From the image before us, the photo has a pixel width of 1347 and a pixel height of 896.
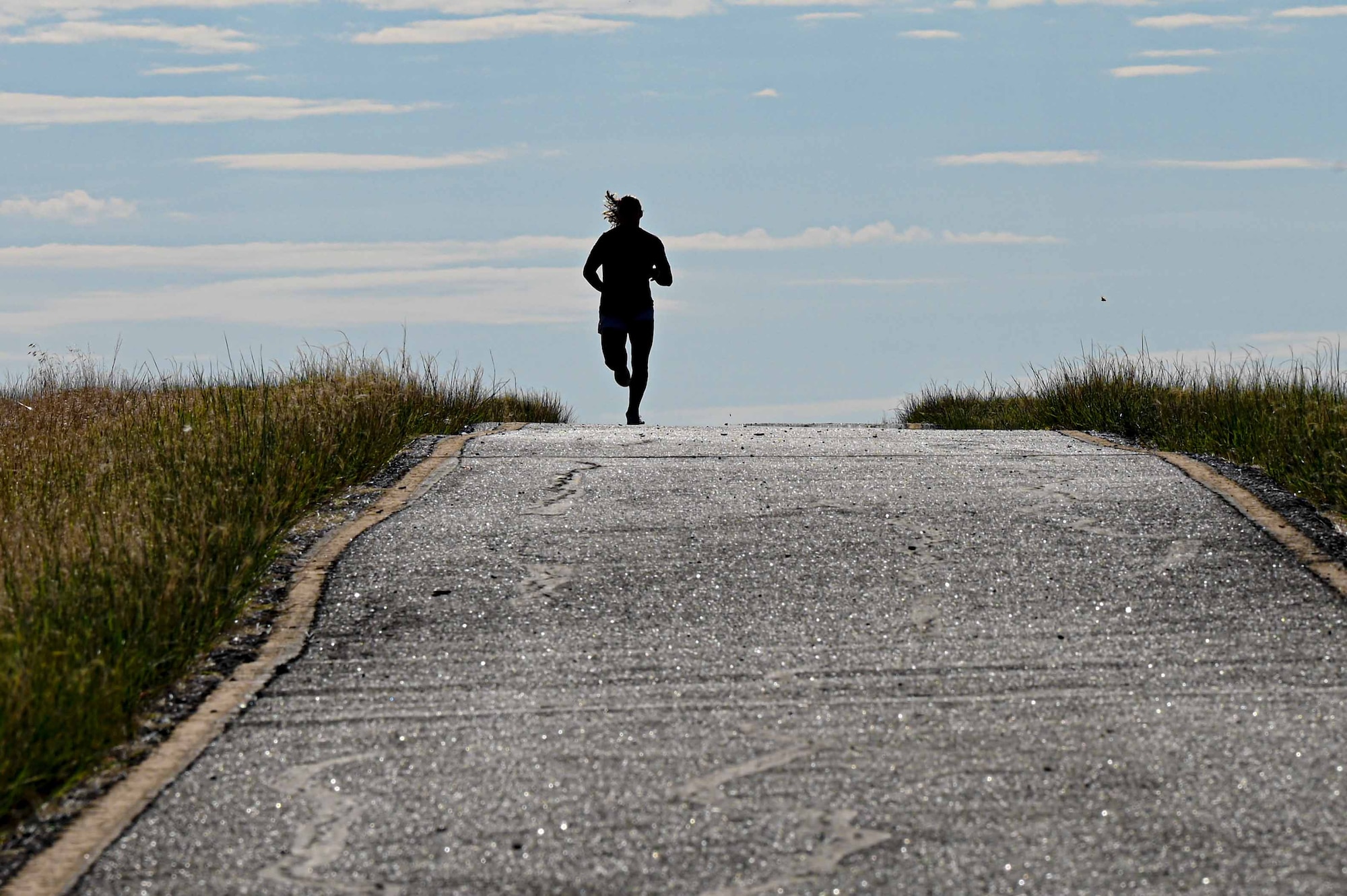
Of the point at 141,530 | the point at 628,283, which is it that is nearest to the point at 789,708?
the point at 141,530

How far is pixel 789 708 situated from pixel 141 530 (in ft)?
10.7

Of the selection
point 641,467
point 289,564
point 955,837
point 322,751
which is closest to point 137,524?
point 289,564

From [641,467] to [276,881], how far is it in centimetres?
550

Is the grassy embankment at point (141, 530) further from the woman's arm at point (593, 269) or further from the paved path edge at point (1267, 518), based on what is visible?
the paved path edge at point (1267, 518)

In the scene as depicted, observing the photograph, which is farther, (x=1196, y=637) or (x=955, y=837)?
(x=1196, y=637)

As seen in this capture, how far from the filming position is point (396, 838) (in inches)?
165

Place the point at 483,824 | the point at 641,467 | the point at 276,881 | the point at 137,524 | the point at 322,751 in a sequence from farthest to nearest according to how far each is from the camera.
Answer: the point at 641,467 < the point at 137,524 < the point at 322,751 < the point at 483,824 < the point at 276,881

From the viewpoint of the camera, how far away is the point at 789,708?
5.23 meters

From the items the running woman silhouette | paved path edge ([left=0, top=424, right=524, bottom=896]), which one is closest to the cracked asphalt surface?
paved path edge ([left=0, top=424, right=524, bottom=896])

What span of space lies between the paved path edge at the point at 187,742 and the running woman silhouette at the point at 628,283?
679cm

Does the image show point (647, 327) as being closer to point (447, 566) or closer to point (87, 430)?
point (87, 430)

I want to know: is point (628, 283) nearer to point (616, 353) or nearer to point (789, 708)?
point (616, 353)

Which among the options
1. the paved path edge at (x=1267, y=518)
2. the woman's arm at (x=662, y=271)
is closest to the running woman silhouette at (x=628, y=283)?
the woman's arm at (x=662, y=271)

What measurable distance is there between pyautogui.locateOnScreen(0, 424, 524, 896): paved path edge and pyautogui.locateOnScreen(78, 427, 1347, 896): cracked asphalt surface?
0.08m
